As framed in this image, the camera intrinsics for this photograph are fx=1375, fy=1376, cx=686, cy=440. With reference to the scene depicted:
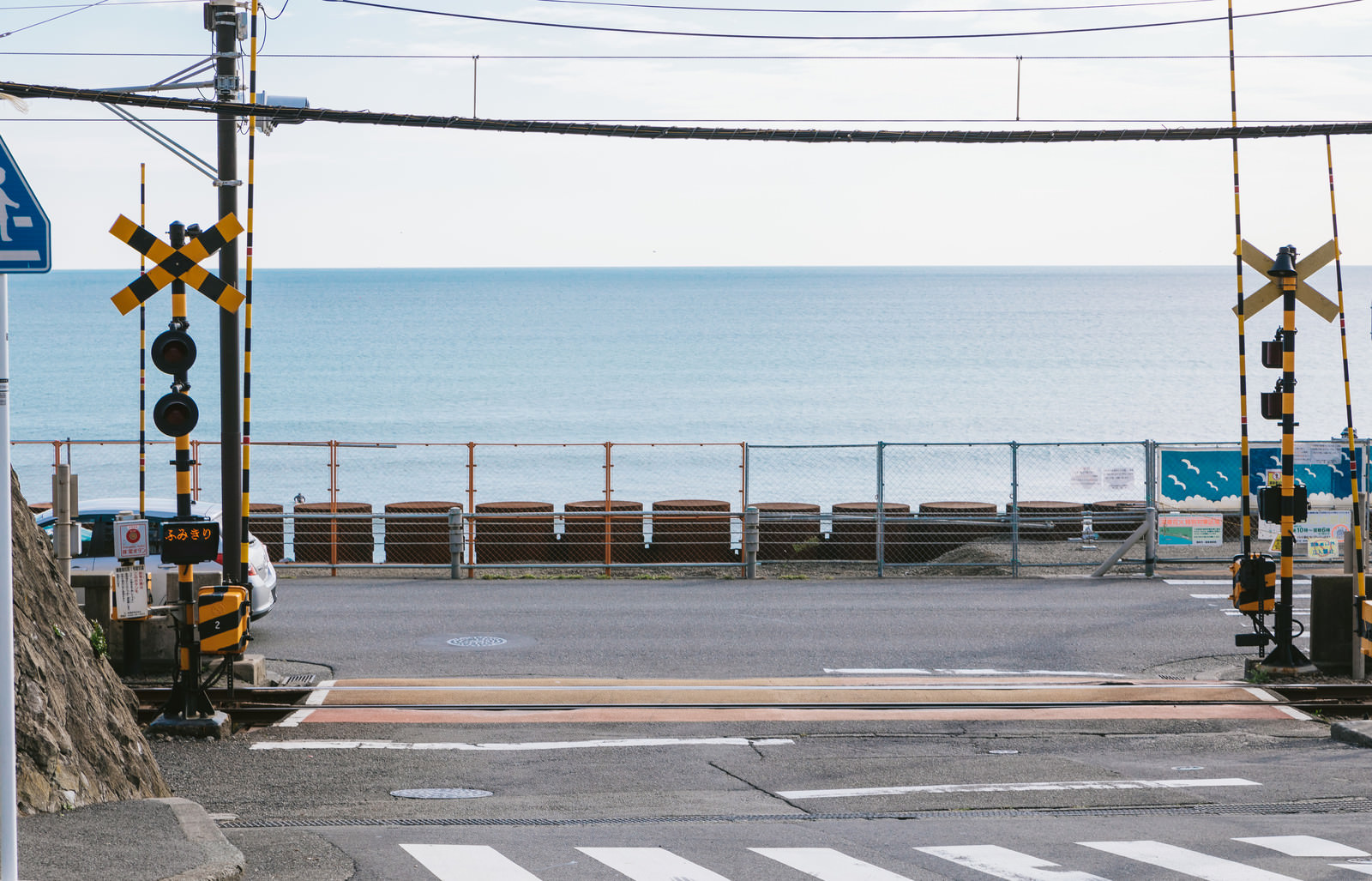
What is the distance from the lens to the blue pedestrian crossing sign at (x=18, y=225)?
596 cm

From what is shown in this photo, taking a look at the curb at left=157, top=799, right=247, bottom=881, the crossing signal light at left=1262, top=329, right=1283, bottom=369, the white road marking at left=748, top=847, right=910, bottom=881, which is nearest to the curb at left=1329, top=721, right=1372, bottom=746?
the crossing signal light at left=1262, top=329, right=1283, bottom=369

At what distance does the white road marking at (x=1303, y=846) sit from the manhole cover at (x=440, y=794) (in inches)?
196

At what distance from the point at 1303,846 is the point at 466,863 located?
4.79m

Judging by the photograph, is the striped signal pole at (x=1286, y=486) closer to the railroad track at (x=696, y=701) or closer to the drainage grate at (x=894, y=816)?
the railroad track at (x=696, y=701)

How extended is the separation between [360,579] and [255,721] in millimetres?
8993

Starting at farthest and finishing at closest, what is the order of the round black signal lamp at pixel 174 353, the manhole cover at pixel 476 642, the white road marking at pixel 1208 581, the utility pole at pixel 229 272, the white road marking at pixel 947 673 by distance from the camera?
the white road marking at pixel 1208 581 < the manhole cover at pixel 476 642 < the white road marking at pixel 947 673 < the utility pole at pixel 229 272 < the round black signal lamp at pixel 174 353

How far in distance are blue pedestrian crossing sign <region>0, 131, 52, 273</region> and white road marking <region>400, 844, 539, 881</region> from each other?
143 inches

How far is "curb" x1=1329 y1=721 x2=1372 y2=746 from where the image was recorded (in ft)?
37.4

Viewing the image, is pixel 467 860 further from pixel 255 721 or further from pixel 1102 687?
pixel 1102 687

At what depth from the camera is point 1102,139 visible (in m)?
12.8

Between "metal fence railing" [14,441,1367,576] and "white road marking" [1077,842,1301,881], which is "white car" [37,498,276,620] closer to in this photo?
"metal fence railing" [14,441,1367,576]

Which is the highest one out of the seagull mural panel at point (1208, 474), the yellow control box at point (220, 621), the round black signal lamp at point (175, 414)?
the round black signal lamp at point (175, 414)

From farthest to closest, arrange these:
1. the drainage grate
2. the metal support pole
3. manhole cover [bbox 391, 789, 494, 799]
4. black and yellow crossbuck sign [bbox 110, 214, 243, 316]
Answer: the metal support pole → black and yellow crossbuck sign [bbox 110, 214, 243, 316] → manhole cover [bbox 391, 789, 494, 799] → the drainage grate

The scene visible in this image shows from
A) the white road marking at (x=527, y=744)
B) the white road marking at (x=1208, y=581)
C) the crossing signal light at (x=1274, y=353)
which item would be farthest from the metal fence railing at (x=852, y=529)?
the white road marking at (x=527, y=744)
